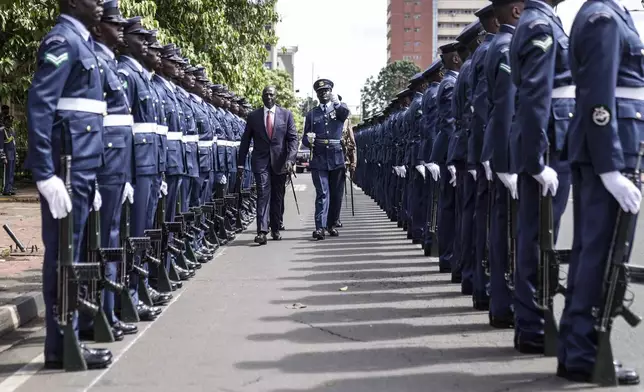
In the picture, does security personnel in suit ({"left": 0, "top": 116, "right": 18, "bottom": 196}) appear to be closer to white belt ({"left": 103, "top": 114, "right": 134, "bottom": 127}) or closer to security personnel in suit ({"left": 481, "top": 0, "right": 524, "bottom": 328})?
white belt ({"left": 103, "top": 114, "right": 134, "bottom": 127})

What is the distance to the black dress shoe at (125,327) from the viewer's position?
7.41 metres

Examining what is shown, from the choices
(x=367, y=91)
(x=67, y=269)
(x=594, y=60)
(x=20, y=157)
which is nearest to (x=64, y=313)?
(x=67, y=269)

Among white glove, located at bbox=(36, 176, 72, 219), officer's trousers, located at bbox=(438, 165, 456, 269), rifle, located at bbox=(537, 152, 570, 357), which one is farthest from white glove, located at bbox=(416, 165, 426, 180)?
white glove, located at bbox=(36, 176, 72, 219)

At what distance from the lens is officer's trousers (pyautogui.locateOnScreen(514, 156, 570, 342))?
6504 mm

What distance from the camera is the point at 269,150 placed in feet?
49.3

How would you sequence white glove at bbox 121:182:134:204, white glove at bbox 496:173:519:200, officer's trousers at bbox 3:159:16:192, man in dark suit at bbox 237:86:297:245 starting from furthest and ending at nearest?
officer's trousers at bbox 3:159:16:192
man in dark suit at bbox 237:86:297:245
white glove at bbox 121:182:134:204
white glove at bbox 496:173:519:200

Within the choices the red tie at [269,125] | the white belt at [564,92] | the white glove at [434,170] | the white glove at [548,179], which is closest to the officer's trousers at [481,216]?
the white belt at [564,92]

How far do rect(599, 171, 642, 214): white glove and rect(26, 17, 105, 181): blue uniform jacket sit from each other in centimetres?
305

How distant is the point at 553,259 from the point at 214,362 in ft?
7.13

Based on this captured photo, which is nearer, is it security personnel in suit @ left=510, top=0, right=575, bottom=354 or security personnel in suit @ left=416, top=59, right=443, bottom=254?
security personnel in suit @ left=510, top=0, right=575, bottom=354

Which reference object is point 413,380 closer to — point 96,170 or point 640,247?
point 96,170

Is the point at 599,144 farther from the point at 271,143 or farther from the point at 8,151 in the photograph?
the point at 8,151

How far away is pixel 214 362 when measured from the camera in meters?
6.59

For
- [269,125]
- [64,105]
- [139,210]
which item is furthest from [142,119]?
[269,125]
